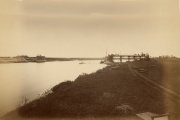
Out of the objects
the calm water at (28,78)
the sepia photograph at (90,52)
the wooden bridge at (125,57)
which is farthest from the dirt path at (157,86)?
the calm water at (28,78)

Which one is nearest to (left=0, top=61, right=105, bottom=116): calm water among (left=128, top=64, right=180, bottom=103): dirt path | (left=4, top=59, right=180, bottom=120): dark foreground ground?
(left=4, top=59, right=180, bottom=120): dark foreground ground

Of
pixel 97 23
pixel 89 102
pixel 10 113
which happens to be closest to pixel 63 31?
pixel 97 23

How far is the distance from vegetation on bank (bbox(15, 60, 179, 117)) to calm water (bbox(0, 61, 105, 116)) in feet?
0.53

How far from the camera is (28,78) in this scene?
3.18 meters

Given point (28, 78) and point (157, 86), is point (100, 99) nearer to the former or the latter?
point (157, 86)

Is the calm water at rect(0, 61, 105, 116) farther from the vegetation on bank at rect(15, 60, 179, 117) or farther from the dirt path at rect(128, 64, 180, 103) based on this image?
the dirt path at rect(128, 64, 180, 103)

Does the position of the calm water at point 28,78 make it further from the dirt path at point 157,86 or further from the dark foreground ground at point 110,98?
the dirt path at point 157,86

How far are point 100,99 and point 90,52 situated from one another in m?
0.59

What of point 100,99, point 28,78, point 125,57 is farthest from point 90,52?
point 28,78

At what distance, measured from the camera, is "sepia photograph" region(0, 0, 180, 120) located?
9.29 feet

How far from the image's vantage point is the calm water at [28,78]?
9.82 ft

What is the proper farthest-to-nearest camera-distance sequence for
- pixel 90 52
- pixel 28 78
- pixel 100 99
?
pixel 28 78, pixel 90 52, pixel 100 99

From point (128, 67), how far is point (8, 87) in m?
1.61

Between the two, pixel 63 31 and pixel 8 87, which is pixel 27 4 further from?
pixel 8 87
